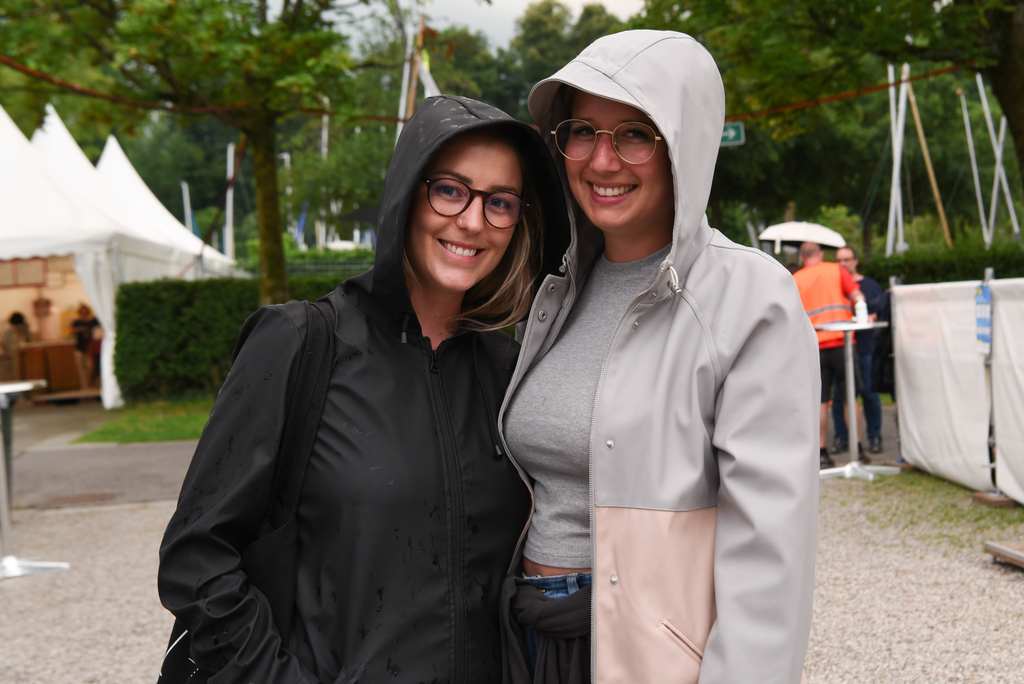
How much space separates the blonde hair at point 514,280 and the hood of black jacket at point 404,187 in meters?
0.22

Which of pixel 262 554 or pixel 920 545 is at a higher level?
pixel 262 554

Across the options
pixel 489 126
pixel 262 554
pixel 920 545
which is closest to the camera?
pixel 262 554

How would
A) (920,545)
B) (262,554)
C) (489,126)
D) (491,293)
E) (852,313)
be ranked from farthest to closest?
1. (852,313)
2. (920,545)
3. (491,293)
4. (489,126)
5. (262,554)

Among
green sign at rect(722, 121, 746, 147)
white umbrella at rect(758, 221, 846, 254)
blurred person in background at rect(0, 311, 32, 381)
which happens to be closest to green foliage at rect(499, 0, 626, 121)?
blurred person in background at rect(0, 311, 32, 381)

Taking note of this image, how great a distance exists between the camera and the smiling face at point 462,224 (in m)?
1.96

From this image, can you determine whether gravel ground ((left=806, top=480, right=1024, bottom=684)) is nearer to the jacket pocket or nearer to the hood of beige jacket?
the jacket pocket

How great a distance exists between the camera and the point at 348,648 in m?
1.69

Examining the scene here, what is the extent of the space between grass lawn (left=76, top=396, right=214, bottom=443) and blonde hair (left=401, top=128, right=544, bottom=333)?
8.21 m

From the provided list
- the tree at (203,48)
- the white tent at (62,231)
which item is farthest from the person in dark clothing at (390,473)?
the white tent at (62,231)

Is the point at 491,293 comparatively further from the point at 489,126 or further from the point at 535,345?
the point at 489,126

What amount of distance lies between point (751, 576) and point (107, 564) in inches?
225

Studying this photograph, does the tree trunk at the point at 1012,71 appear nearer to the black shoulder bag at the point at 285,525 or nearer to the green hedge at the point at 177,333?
the black shoulder bag at the point at 285,525

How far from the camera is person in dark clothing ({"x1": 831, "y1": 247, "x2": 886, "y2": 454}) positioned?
8766mm

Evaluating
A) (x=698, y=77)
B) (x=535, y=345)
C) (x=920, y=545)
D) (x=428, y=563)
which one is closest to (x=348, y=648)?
(x=428, y=563)
